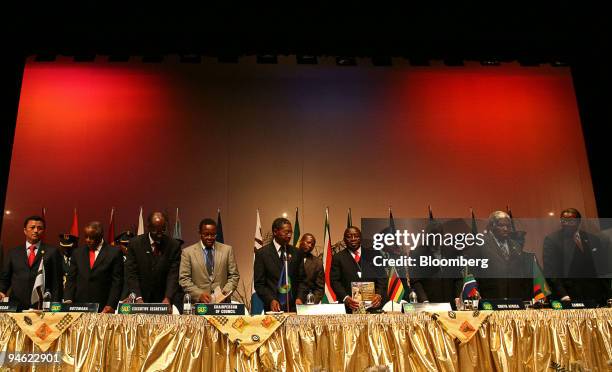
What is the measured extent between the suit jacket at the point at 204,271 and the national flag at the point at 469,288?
5.91 ft

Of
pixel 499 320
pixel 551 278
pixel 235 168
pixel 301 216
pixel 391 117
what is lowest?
pixel 499 320

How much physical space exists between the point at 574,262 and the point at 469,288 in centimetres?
105

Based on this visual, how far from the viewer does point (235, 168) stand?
788cm

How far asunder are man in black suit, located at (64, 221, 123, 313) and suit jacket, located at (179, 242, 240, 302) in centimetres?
51

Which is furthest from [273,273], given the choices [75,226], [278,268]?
[75,226]

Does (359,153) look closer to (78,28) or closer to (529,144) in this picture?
(529,144)

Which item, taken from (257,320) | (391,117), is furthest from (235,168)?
(257,320)

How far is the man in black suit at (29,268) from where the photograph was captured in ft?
15.1

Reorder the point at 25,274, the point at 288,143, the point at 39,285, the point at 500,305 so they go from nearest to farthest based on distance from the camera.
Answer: the point at 500,305, the point at 39,285, the point at 25,274, the point at 288,143

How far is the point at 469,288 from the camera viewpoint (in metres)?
4.30

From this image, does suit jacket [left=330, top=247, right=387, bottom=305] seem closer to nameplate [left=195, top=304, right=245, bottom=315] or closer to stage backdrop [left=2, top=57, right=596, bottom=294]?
nameplate [left=195, top=304, right=245, bottom=315]

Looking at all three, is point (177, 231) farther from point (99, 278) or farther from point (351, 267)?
point (351, 267)

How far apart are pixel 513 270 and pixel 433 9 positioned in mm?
2803

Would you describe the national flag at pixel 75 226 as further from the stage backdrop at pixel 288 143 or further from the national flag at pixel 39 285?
the national flag at pixel 39 285
